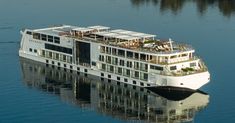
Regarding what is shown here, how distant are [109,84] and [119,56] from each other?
4.80 metres

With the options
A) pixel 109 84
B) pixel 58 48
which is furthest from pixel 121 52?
pixel 58 48

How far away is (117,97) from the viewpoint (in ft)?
292

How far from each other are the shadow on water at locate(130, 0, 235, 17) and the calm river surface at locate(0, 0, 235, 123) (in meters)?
0.80

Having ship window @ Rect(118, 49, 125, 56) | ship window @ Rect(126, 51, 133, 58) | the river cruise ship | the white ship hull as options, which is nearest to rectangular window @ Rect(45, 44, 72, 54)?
the river cruise ship

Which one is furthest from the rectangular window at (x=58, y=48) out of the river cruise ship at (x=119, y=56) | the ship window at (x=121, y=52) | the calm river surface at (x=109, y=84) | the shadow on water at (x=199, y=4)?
the shadow on water at (x=199, y=4)

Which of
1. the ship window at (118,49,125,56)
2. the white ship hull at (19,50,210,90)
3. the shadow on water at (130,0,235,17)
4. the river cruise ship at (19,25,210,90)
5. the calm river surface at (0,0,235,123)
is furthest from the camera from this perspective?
the shadow on water at (130,0,235,17)

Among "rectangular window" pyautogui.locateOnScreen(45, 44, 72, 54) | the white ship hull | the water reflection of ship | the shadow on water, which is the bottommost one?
the water reflection of ship

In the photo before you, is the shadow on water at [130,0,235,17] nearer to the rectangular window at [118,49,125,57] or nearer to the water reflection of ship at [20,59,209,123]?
the rectangular window at [118,49,125,57]

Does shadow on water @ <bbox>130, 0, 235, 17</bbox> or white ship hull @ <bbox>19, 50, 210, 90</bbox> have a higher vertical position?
shadow on water @ <bbox>130, 0, 235, 17</bbox>

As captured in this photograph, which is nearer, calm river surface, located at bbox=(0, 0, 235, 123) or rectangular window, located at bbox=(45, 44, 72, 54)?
calm river surface, located at bbox=(0, 0, 235, 123)

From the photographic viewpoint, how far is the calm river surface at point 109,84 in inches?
3177

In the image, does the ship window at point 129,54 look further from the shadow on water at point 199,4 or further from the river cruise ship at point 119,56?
the shadow on water at point 199,4

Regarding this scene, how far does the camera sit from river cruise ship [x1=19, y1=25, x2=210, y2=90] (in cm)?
8969

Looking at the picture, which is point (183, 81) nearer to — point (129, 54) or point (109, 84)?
point (129, 54)
